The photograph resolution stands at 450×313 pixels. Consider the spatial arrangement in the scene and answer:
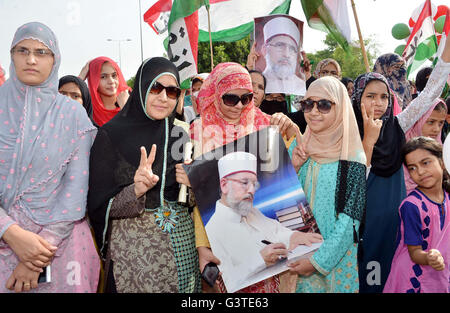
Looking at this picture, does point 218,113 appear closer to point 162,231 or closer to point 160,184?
point 160,184

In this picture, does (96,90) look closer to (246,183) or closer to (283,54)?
(283,54)

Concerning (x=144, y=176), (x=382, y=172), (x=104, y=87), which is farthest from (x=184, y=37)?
(x=144, y=176)

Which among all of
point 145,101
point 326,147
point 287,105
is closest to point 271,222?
point 326,147

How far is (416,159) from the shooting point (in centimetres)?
262

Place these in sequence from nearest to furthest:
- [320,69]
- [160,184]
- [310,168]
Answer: [160,184] < [310,168] < [320,69]

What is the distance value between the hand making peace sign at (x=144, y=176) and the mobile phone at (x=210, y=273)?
22.2 inches

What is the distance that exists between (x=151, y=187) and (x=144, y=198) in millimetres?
72

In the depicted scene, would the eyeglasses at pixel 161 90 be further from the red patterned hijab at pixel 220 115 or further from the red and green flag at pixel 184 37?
the red and green flag at pixel 184 37

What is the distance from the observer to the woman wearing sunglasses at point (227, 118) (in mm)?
2334

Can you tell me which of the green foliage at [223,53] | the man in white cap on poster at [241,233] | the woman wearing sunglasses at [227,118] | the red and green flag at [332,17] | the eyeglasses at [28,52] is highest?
the green foliage at [223,53]

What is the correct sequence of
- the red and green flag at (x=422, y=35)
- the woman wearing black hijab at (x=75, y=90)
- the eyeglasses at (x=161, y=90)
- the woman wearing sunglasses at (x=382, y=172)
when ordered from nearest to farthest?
the eyeglasses at (x=161, y=90) < the woman wearing sunglasses at (x=382, y=172) < the woman wearing black hijab at (x=75, y=90) < the red and green flag at (x=422, y=35)

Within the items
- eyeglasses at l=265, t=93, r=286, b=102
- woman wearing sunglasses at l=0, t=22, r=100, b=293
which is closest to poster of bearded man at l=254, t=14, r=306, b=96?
eyeglasses at l=265, t=93, r=286, b=102

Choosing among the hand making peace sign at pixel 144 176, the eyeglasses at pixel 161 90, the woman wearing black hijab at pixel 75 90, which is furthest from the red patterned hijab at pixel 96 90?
the hand making peace sign at pixel 144 176

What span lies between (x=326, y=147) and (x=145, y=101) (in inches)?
44.8
